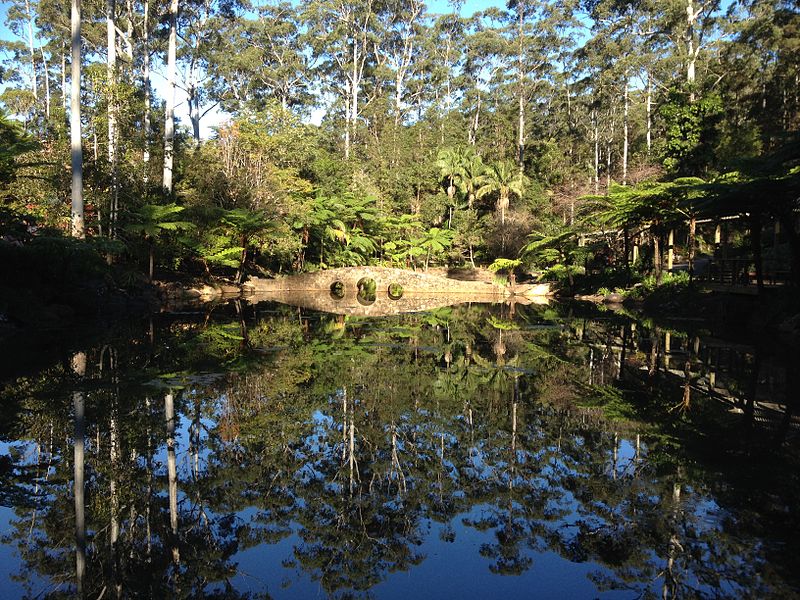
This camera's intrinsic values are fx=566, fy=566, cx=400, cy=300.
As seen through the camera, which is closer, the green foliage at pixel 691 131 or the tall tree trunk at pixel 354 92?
the green foliage at pixel 691 131

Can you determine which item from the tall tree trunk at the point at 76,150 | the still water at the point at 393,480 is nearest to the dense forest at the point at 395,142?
the tall tree trunk at the point at 76,150

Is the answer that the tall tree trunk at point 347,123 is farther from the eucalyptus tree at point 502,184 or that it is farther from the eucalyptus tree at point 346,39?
the eucalyptus tree at point 502,184

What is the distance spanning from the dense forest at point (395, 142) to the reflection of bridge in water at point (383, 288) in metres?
1.45

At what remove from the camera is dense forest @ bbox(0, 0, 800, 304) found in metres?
18.2

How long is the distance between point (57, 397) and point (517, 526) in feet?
17.7

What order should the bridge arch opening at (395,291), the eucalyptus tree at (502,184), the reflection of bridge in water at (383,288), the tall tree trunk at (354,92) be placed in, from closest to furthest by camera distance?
the reflection of bridge in water at (383,288)
the bridge arch opening at (395,291)
the eucalyptus tree at (502,184)
the tall tree trunk at (354,92)

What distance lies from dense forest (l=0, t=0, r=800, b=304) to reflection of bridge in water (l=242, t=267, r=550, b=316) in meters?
1.45

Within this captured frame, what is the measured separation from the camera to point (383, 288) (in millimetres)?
27375

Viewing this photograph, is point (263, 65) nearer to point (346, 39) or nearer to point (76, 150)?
point (346, 39)

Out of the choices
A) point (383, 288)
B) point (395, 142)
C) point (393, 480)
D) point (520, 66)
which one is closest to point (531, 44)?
point (520, 66)

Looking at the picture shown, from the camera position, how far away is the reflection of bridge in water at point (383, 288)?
26297 millimetres

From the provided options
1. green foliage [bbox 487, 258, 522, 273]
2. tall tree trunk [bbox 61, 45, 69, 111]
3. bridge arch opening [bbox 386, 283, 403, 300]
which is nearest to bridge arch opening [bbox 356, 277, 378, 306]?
bridge arch opening [bbox 386, 283, 403, 300]

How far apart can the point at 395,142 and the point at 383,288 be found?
541 inches

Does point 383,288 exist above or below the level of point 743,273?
below
